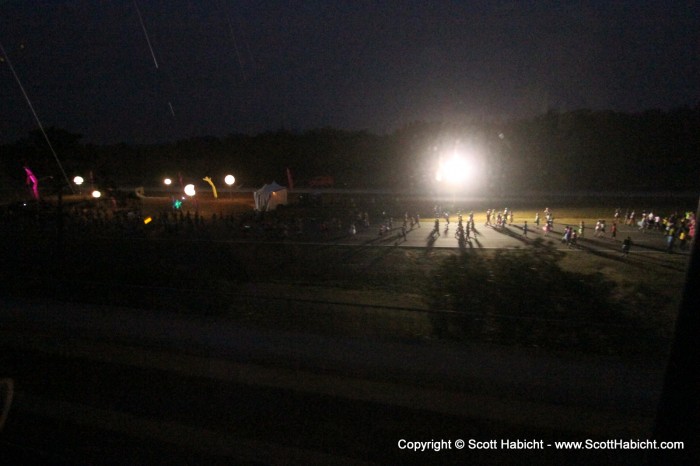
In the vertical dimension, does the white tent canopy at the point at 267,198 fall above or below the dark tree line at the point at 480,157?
below

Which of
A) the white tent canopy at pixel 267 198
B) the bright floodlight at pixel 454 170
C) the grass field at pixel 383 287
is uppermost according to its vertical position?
the bright floodlight at pixel 454 170

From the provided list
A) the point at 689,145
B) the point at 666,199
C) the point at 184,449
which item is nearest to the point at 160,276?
the point at 184,449

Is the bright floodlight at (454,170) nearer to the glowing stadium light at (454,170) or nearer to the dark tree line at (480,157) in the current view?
the glowing stadium light at (454,170)

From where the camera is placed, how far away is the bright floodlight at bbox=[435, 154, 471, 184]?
2319 centimetres

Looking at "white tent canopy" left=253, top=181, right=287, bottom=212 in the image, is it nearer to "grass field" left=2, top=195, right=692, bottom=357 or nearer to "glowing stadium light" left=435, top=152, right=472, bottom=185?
Result: "grass field" left=2, top=195, right=692, bottom=357

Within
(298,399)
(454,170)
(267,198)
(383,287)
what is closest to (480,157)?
(454,170)

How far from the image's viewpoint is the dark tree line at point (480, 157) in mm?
22500

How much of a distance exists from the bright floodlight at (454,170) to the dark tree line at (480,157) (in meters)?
0.90

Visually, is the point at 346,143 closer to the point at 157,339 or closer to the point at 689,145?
the point at 689,145

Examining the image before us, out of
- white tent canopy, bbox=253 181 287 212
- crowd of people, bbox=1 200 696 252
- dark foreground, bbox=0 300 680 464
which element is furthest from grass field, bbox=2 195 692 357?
white tent canopy, bbox=253 181 287 212

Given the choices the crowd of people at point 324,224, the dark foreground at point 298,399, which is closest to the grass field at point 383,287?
the dark foreground at point 298,399

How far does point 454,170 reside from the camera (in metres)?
23.8

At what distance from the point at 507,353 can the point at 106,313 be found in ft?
15.7

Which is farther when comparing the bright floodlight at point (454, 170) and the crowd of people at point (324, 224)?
the bright floodlight at point (454, 170)
